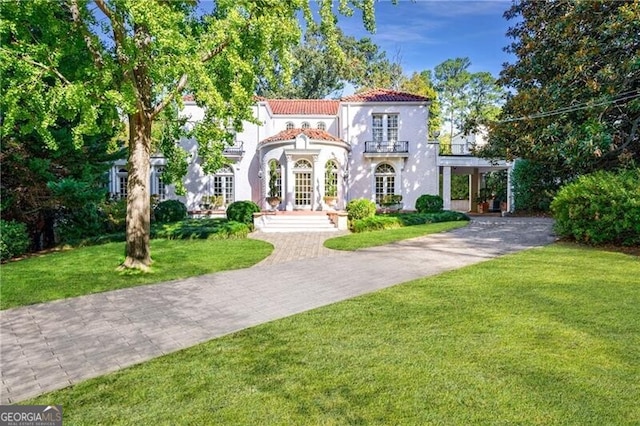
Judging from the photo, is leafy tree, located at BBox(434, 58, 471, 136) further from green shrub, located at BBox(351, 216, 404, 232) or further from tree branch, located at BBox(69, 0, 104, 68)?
tree branch, located at BBox(69, 0, 104, 68)

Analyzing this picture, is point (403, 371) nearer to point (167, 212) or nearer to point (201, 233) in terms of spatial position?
point (201, 233)

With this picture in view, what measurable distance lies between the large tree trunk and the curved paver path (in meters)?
1.67

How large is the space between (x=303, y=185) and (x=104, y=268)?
14.3m

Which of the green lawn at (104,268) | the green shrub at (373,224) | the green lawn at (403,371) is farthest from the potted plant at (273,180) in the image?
the green lawn at (403,371)

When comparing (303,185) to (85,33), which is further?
(303,185)

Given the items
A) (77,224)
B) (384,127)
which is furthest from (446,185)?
(77,224)

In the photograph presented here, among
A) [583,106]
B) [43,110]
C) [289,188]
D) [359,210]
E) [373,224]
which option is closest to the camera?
[43,110]

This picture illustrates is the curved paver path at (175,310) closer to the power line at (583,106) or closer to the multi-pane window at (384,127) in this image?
the power line at (583,106)

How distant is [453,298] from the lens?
713 cm

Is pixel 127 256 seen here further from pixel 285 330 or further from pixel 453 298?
pixel 453 298

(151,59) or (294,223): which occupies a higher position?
(151,59)

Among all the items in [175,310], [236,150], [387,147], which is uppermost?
[387,147]

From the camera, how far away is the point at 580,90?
15242 mm

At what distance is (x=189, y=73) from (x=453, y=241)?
1024cm
